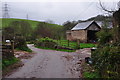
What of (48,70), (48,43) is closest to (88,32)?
(48,43)

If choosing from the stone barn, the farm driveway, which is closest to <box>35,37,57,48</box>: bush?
the farm driveway

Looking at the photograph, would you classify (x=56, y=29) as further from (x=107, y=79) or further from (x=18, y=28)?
(x=107, y=79)

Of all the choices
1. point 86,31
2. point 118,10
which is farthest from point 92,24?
point 118,10

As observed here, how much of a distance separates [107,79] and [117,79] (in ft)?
0.99

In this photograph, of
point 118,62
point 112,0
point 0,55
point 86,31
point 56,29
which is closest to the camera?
point 118,62

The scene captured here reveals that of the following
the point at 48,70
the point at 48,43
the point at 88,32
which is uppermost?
the point at 88,32

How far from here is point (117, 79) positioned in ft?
10.4

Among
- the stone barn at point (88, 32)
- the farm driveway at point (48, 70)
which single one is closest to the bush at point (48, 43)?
the farm driveway at point (48, 70)

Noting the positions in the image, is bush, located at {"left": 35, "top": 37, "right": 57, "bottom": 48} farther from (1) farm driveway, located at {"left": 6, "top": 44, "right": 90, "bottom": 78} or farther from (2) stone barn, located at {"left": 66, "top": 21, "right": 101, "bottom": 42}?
(2) stone barn, located at {"left": 66, "top": 21, "right": 101, "bottom": 42}

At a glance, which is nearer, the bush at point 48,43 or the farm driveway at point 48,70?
the farm driveway at point 48,70

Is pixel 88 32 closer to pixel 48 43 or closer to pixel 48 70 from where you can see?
pixel 48 43

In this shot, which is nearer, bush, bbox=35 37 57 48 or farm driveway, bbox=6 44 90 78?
farm driveway, bbox=6 44 90 78

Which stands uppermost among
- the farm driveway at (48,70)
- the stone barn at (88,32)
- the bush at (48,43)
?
the stone barn at (88,32)

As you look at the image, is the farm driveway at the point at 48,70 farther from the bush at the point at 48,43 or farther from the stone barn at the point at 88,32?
the stone barn at the point at 88,32
